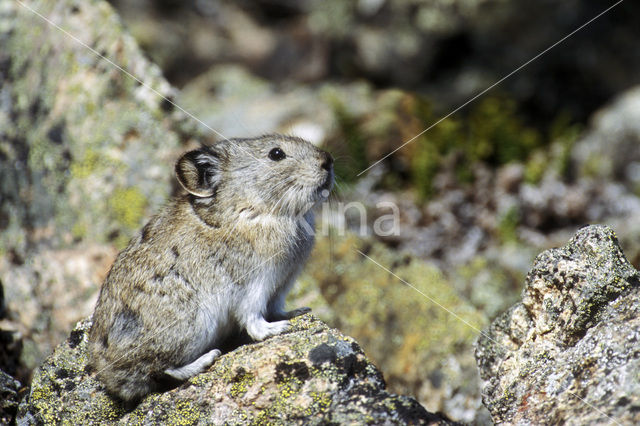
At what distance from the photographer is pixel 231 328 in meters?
6.20

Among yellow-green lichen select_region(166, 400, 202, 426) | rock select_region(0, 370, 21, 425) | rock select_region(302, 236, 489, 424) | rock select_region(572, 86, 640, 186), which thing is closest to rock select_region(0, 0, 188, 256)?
rock select_region(302, 236, 489, 424)

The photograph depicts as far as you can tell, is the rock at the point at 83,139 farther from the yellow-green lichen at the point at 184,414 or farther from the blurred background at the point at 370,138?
the yellow-green lichen at the point at 184,414

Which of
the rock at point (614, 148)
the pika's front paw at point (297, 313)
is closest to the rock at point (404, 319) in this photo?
the pika's front paw at point (297, 313)

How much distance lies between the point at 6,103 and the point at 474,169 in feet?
30.6

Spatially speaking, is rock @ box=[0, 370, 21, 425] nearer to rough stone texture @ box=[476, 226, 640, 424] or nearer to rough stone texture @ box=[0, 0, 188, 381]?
rough stone texture @ box=[0, 0, 188, 381]

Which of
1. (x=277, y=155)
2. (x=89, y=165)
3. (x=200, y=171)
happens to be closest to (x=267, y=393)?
(x=200, y=171)

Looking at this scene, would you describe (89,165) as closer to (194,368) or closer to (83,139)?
(83,139)

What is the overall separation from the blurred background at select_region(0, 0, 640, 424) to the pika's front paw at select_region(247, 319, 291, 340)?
177 cm

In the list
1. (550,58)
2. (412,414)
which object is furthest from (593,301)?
(550,58)

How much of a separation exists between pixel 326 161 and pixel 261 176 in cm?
64

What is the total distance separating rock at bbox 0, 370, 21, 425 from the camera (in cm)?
592

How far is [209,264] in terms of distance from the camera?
5.97m

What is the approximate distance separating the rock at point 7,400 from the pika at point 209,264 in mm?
822

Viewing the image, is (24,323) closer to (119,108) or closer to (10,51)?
(119,108)
